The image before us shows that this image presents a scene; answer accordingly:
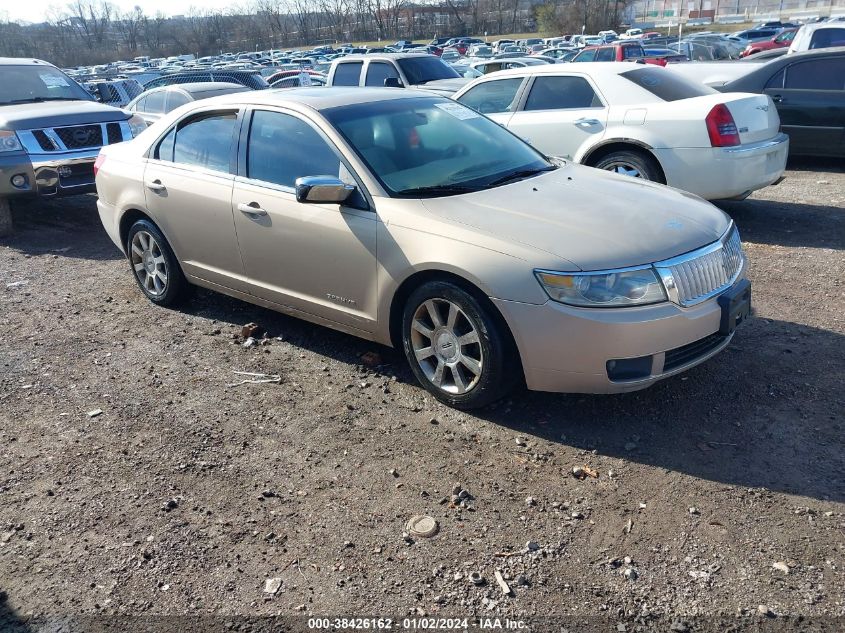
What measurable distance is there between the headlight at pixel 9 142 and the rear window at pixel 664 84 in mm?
6797

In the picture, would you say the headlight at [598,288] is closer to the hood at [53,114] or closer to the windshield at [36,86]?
the hood at [53,114]

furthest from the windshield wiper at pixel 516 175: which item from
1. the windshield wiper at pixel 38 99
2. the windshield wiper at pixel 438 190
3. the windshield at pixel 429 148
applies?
the windshield wiper at pixel 38 99

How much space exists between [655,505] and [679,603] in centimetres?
62

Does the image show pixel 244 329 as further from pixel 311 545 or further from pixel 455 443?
pixel 311 545

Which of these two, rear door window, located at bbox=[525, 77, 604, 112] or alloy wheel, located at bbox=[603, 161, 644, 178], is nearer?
alloy wheel, located at bbox=[603, 161, 644, 178]

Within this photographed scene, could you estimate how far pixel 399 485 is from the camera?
360 cm

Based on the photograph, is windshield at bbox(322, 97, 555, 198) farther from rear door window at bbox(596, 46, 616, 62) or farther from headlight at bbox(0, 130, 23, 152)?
rear door window at bbox(596, 46, 616, 62)

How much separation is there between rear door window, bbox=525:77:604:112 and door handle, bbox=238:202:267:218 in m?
4.35

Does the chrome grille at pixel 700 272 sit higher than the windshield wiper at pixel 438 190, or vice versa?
the windshield wiper at pixel 438 190

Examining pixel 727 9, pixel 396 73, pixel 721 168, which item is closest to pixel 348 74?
pixel 396 73

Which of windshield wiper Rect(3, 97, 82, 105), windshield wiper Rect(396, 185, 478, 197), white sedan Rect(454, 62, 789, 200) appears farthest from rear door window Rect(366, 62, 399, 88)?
windshield wiper Rect(396, 185, 478, 197)

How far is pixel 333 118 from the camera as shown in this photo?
4.67 meters

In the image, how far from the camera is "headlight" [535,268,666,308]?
3660 millimetres

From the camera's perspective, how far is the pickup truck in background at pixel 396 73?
13.0 metres
